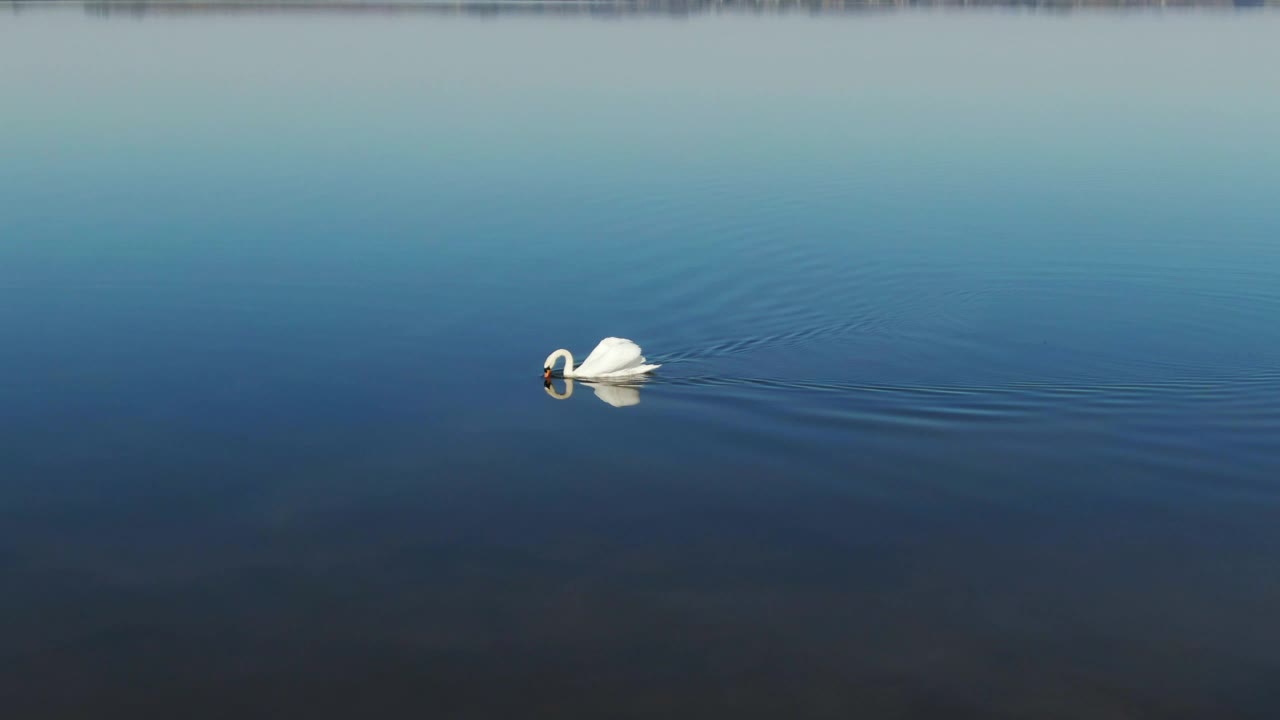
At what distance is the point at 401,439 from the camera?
65.4 feet

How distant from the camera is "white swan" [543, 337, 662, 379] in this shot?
73.7ft

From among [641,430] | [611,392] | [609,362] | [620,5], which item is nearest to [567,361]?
[609,362]

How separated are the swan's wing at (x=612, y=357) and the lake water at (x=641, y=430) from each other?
0.47 meters

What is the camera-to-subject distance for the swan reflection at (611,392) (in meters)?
22.1

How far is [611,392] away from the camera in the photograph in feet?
73.6

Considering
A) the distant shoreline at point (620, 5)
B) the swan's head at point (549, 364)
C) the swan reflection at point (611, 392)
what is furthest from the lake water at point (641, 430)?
the distant shoreline at point (620, 5)

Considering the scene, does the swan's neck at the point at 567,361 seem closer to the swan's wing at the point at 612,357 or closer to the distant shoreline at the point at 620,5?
the swan's wing at the point at 612,357

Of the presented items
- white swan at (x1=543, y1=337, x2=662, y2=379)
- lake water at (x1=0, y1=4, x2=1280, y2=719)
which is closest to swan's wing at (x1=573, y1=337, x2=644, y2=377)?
white swan at (x1=543, y1=337, x2=662, y2=379)

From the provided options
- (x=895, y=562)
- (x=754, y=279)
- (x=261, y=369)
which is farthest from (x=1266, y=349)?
(x=261, y=369)

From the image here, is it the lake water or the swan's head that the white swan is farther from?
the lake water

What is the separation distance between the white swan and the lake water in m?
0.42

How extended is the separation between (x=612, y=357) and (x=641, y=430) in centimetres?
210

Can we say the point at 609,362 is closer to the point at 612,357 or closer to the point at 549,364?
the point at 612,357

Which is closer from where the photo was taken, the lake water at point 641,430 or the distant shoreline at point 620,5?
the lake water at point 641,430
